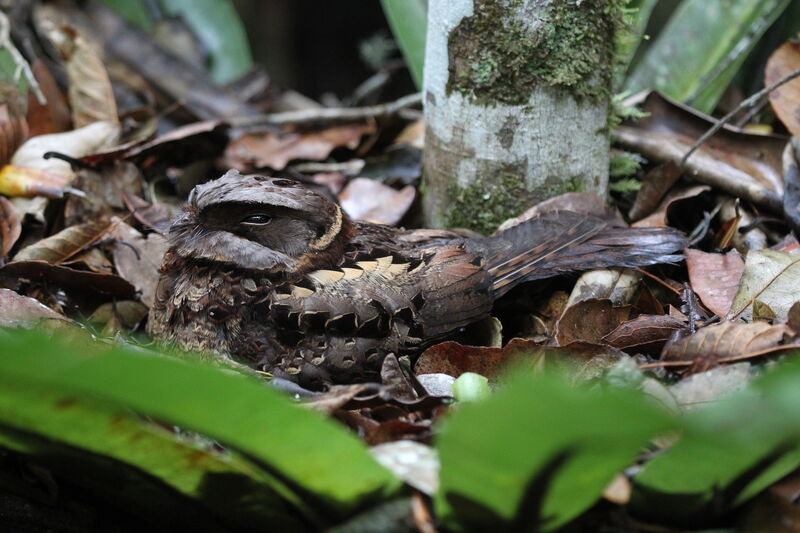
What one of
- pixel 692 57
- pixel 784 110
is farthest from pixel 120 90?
pixel 784 110

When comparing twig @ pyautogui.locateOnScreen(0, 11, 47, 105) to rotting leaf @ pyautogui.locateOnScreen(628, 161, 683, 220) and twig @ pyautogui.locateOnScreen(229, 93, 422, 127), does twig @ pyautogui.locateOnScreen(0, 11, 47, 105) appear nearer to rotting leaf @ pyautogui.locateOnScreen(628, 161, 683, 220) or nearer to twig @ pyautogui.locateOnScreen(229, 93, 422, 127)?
twig @ pyautogui.locateOnScreen(229, 93, 422, 127)

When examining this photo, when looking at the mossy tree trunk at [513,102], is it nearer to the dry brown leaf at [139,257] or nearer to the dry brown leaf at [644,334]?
the dry brown leaf at [644,334]

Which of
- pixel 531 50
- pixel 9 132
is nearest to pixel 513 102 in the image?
pixel 531 50

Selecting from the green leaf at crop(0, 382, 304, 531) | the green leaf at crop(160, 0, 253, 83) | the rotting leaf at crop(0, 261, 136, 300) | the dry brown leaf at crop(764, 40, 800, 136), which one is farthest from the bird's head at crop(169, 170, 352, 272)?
the green leaf at crop(160, 0, 253, 83)

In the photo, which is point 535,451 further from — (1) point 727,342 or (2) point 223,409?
(1) point 727,342

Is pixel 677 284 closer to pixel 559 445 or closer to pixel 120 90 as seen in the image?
pixel 559 445
